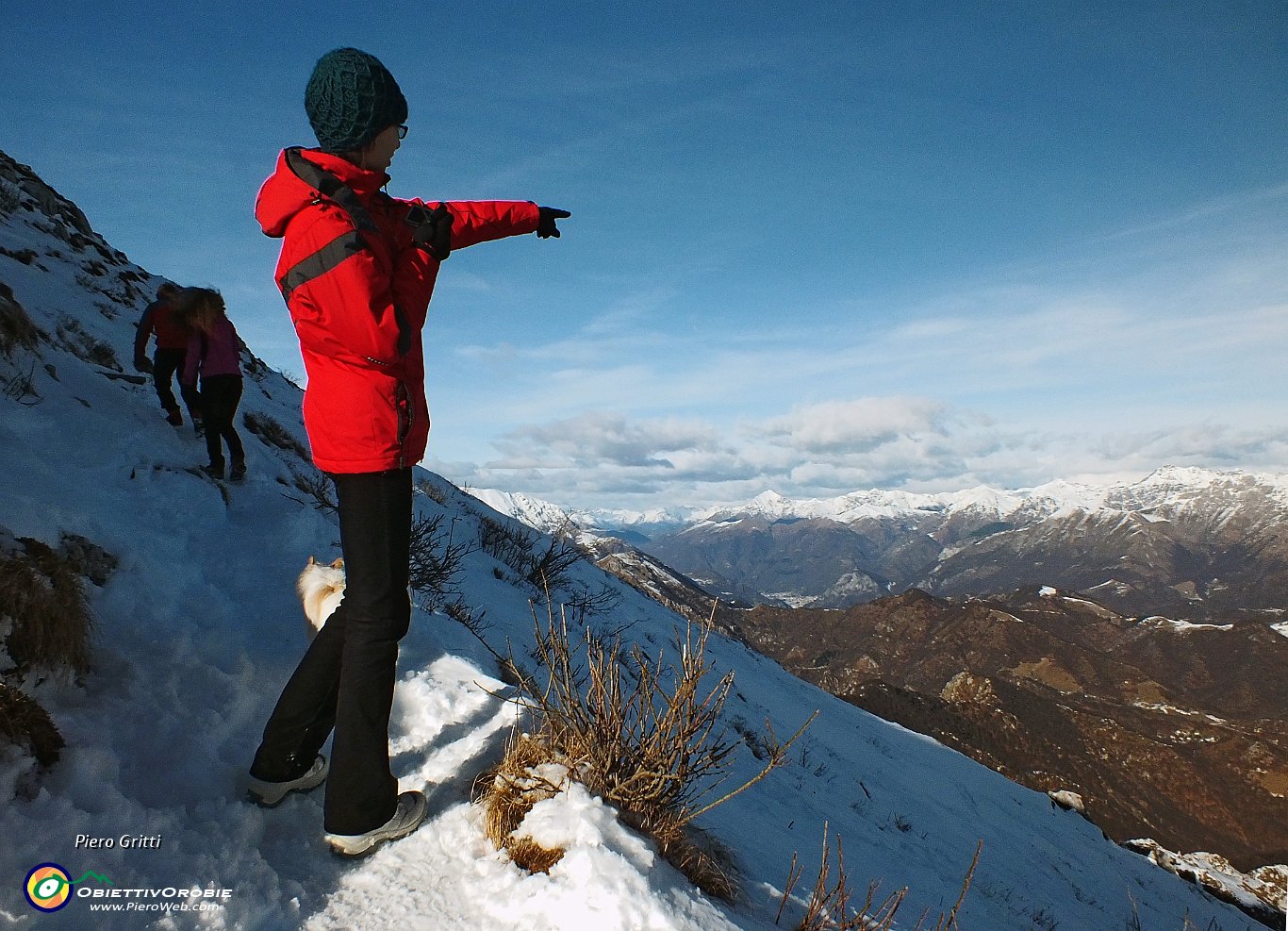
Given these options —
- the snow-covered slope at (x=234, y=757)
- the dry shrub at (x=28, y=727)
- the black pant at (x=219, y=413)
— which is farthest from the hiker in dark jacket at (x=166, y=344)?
the dry shrub at (x=28, y=727)

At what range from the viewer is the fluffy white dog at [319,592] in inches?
132

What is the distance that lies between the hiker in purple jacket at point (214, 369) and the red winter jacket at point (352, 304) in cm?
420

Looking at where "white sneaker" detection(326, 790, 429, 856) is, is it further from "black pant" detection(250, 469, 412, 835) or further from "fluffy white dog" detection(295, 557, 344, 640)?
"fluffy white dog" detection(295, 557, 344, 640)

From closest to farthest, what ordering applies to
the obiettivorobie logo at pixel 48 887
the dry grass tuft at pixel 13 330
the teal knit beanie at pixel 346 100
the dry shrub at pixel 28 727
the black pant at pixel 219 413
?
the obiettivorobie logo at pixel 48 887 < the dry shrub at pixel 28 727 < the teal knit beanie at pixel 346 100 < the dry grass tuft at pixel 13 330 < the black pant at pixel 219 413

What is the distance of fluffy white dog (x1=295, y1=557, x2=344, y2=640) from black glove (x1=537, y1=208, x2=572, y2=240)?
2021 millimetres

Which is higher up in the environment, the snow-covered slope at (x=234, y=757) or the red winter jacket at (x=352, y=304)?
the red winter jacket at (x=352, y=304)

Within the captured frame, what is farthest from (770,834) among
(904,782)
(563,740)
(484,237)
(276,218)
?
(904,782)

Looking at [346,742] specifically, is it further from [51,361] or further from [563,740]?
[51,361]

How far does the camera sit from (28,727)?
198cm

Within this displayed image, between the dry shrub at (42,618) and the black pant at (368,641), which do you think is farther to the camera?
the dry shrub at (42,618)

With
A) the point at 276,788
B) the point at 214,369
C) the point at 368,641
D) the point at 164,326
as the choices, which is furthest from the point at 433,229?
the point at 164,326

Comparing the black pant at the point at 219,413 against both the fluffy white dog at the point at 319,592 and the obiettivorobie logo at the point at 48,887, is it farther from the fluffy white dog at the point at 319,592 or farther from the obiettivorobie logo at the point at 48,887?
the obiettivorobie logo at the point at 48,887

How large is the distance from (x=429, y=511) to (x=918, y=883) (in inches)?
311

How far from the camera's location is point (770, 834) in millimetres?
4395
